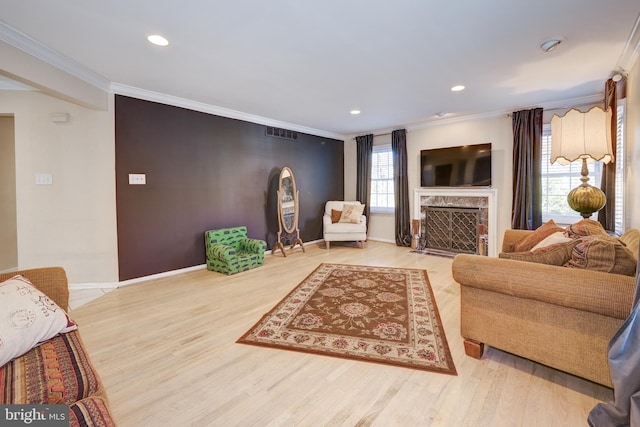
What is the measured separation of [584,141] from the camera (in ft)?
8.04

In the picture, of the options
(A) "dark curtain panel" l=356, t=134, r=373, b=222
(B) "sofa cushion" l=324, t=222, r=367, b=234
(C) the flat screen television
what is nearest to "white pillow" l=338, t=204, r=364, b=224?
(B) "sofa cushion" l=324, t=222, r=367, b=234

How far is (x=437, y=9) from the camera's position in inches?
78.0

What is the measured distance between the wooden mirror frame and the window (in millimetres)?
1899

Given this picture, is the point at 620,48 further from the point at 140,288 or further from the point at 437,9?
the point at 140,288

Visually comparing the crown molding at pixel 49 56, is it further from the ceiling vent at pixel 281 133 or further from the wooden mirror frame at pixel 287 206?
the wooden mirror frame at pixel 287 206

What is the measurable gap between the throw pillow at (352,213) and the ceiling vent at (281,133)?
1750 millimetres

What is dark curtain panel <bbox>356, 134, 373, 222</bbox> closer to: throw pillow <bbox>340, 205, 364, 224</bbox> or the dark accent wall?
throw pillow <bbox>340, 205, 364, 224</bbox>

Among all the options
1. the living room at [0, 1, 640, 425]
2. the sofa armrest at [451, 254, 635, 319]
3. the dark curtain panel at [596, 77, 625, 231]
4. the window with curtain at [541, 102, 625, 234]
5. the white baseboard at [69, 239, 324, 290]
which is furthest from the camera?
the window with curtain at [541, 102, 625, 234]

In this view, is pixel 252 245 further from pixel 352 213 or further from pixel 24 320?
pixel 24 320

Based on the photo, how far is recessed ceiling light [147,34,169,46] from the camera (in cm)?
229

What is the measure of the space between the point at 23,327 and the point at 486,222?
17.5ft

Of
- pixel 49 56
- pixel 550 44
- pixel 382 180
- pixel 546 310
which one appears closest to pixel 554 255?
pixel 546 310

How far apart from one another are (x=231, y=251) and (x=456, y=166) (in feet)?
13.0


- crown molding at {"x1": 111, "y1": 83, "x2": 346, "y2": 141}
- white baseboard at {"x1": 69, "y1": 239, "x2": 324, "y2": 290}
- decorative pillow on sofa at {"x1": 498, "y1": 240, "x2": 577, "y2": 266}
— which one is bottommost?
white baseboard at {"x1": 69, "y1": 239, "x2": 324, "y2": 290}
